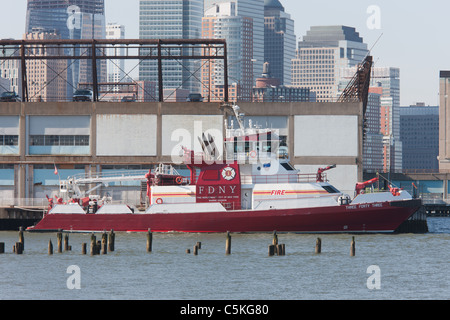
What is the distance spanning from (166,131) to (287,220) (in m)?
19.3

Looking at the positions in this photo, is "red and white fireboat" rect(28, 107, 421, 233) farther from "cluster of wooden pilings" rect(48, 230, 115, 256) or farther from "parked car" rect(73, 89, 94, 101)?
"parked car" rect(73, 89, 94, 101)

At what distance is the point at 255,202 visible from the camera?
6191cm

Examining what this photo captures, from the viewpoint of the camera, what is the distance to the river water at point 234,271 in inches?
1583

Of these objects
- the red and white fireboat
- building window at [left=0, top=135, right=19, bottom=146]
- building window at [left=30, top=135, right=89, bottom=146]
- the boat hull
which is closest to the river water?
the boat hull

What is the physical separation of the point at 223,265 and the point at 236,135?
56.8ft

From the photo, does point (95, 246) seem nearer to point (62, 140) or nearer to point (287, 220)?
point (287, 220)

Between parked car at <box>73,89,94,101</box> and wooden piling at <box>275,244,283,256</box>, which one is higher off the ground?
parked car at <box>73,89,94,101</box>

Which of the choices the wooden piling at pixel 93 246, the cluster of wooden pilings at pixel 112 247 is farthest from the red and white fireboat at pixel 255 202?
the wooden piling at pixel 93 246

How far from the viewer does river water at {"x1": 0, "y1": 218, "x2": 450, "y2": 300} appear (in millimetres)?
40219

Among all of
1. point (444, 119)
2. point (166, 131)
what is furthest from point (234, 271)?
point (444, 119)

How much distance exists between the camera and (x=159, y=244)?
57625 mm

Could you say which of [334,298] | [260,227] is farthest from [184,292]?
[260,227]

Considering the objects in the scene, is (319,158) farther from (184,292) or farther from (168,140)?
(184,292)

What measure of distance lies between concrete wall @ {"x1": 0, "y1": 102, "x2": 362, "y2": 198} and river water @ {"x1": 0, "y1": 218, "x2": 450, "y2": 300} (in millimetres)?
17894
